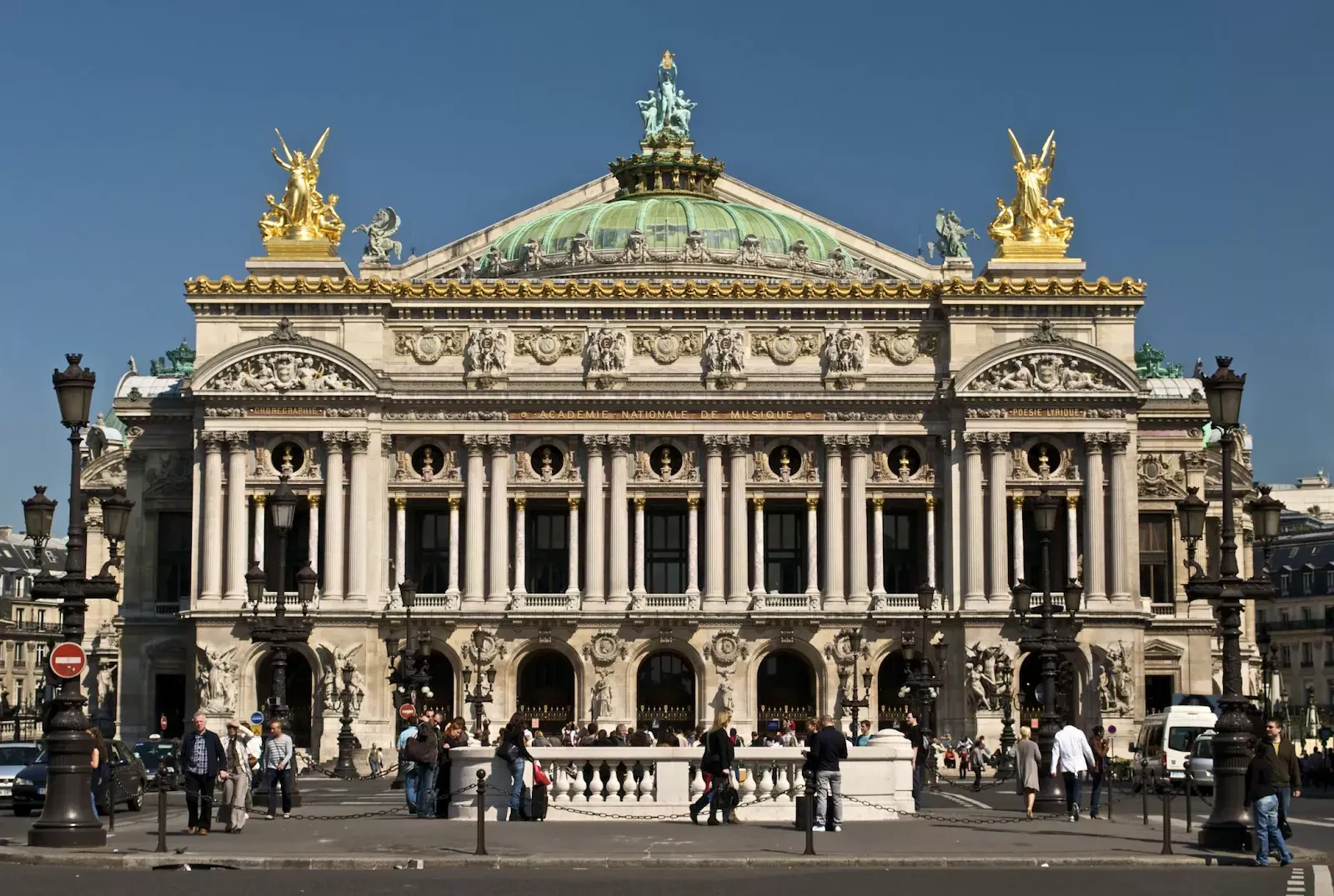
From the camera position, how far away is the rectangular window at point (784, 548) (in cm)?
9350

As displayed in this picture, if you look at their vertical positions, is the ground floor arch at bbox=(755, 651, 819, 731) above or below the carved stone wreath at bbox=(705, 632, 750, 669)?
below

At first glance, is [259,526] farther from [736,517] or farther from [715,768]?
[715,768]

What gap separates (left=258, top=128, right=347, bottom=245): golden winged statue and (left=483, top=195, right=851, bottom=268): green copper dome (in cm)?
1413

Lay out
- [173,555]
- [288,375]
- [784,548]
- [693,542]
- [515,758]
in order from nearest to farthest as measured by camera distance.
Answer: [515,758], [288,375], [693,542], [784,548], [173,555]

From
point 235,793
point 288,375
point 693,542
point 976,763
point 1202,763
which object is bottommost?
point 976,763

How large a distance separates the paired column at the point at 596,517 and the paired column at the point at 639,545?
1.26 metres

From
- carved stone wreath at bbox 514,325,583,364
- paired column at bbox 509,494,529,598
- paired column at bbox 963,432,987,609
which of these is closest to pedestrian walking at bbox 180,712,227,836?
paired column at bbox 509,494,529,598

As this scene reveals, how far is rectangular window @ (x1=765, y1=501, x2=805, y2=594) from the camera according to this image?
93.5 m

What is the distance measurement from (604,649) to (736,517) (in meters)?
7.39

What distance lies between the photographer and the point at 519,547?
91.0 meters

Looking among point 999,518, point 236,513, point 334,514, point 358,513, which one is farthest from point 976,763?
point 236,513

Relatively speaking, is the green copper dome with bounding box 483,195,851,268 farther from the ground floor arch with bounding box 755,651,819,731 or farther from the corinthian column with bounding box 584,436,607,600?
the ground floor arch with bounding box 755,651,819,731

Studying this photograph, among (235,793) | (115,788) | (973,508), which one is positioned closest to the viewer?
(235,793)

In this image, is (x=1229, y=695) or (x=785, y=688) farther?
Result: (x=785, y=688)
